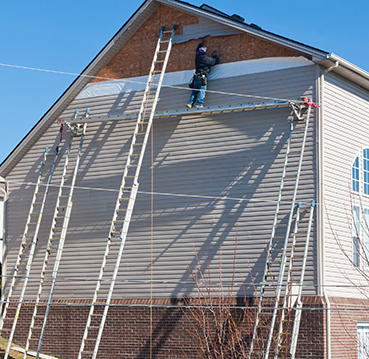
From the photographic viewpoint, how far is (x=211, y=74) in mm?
17688

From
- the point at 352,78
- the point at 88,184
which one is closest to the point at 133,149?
the point at 88,184

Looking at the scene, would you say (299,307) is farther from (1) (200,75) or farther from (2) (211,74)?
(2) (211,74)

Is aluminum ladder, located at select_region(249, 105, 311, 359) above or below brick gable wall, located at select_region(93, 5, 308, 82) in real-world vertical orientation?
below

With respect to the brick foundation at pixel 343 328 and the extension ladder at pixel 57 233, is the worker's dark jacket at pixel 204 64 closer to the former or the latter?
the extension ladder at pixel 57 233

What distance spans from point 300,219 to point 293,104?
3005mm

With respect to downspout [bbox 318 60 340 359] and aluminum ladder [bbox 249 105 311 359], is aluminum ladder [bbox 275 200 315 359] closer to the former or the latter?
aluminum ladder [bbox 249 105 311 359]

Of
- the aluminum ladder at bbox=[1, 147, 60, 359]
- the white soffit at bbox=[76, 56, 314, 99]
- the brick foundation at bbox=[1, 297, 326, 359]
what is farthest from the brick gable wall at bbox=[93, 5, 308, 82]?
the brick foundation at bbox=[1, 297, 326, 359]

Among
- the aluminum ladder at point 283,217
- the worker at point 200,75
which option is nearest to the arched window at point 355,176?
the aluminum ladder at point 283,217

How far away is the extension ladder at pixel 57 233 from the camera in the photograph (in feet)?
59.1

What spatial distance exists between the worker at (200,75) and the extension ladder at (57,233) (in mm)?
3670

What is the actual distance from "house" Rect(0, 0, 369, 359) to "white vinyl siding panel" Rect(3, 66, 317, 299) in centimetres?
4

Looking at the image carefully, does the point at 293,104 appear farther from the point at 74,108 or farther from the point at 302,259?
the point at 74,108

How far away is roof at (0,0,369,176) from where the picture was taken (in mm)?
16125

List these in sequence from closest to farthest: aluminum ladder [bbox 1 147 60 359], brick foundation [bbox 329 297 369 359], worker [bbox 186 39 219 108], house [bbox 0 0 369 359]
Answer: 1. brick foundation [bbox 329 297 369 359]
2. house [bbox 0 0 369 359]
3. worker [bbox 186 39 219 108]
4. aluminum ladder [bbox 1 147 60 359]
